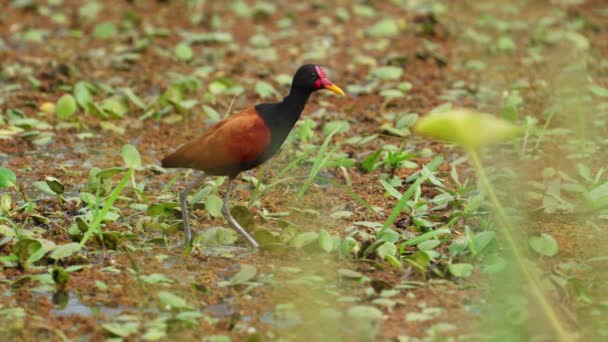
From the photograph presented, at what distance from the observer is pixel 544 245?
484 centimetres

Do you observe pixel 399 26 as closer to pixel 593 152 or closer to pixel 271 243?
pixel 593 152

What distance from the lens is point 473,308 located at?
4.41 meters

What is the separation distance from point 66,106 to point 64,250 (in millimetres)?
2606

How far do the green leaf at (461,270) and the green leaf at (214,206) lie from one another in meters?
1.46

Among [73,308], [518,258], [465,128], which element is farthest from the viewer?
[73,308]

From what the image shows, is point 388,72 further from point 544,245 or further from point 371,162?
point 544,245

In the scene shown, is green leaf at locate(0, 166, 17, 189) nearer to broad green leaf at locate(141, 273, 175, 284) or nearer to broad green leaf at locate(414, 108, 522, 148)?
broad green leaf at locate(141, 273, 175, 284)

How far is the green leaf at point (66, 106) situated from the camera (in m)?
7.21

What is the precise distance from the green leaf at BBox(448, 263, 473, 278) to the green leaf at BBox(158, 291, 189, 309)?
50.2 inches

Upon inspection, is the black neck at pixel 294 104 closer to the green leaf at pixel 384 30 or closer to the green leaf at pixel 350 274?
the green leaf at pixel 350 274

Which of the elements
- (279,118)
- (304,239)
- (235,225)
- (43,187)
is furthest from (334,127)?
(43,187)

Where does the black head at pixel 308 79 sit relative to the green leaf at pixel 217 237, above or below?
above

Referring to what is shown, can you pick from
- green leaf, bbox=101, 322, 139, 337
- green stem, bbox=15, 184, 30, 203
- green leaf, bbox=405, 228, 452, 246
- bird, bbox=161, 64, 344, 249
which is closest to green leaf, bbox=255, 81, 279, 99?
bird, bbox=161, 64, 344, 249

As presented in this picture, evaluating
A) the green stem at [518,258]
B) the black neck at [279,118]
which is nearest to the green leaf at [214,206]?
the black neck at [279,118]
